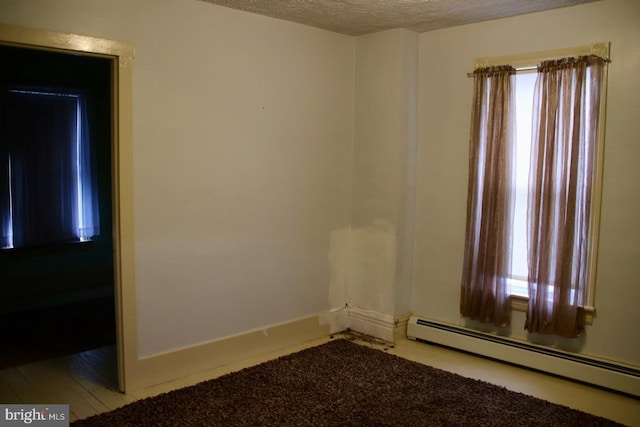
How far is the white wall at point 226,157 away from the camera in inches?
129

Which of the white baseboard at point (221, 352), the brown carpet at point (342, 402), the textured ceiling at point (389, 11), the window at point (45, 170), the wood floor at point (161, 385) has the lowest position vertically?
the wood floor at point (161, 385)

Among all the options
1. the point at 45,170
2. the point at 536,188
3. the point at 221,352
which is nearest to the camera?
the point at 536,188

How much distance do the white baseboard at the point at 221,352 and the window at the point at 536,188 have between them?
128 cm

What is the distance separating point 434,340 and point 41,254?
394cm

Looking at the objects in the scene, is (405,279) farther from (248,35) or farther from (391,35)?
(248,35)

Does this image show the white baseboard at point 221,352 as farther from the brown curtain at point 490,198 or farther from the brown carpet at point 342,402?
the brown curtain at point 490,198

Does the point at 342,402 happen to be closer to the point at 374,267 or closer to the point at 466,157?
the point at 374,267

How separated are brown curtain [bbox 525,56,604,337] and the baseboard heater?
17 cm

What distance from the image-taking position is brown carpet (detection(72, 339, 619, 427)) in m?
2.94

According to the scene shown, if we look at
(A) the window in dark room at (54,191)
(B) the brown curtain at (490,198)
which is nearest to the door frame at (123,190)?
(A) the window in dark room at (54,191)

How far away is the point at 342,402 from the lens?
3.17 m

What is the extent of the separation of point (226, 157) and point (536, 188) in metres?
2.13

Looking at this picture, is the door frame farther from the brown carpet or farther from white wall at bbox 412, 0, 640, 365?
white wall at bbox 412, 0, 640, 365

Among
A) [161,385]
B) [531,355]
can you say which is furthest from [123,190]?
[531,355]
